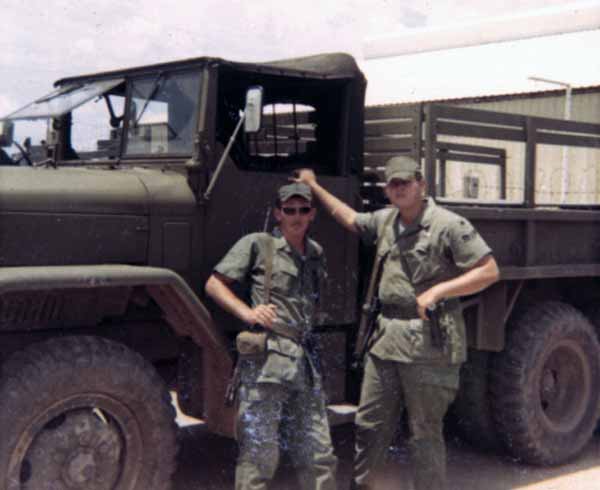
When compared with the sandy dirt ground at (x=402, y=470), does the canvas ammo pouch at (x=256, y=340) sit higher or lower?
higher

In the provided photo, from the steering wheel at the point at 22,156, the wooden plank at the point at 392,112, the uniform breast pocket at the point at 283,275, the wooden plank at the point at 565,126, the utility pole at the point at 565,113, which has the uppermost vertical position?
the utility pole at the point at 565,113

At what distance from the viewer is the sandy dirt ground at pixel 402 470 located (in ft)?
16.6

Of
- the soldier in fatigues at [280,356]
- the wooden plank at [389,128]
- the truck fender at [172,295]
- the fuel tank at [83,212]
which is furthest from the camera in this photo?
the wooden plank at [389,128]

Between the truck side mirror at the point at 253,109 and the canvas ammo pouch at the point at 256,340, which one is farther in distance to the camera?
the truck side mirror at the point at 253,109

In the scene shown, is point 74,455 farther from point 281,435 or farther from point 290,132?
point 290,132

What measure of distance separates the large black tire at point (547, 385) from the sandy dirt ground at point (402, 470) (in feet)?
0.43

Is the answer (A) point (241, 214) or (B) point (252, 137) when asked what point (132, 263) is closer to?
(A) point (241, 214)

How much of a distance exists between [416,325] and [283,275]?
70 cm

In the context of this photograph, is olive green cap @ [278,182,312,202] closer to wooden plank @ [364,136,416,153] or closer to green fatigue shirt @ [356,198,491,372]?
green fatigue shirt @ [356,198,491,372]

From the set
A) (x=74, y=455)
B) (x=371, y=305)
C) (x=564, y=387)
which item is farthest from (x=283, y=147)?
(x=564, y=387)

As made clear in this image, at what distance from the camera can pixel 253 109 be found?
13.3 ft

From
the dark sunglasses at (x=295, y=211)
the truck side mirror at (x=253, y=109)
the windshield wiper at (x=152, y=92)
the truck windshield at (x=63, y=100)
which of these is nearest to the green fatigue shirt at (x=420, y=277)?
the dark sunglasses at (x=295, y=211)

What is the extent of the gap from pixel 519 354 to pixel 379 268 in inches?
54.9

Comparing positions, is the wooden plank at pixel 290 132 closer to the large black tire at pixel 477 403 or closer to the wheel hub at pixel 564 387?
the large black tire at pixel 477 403
